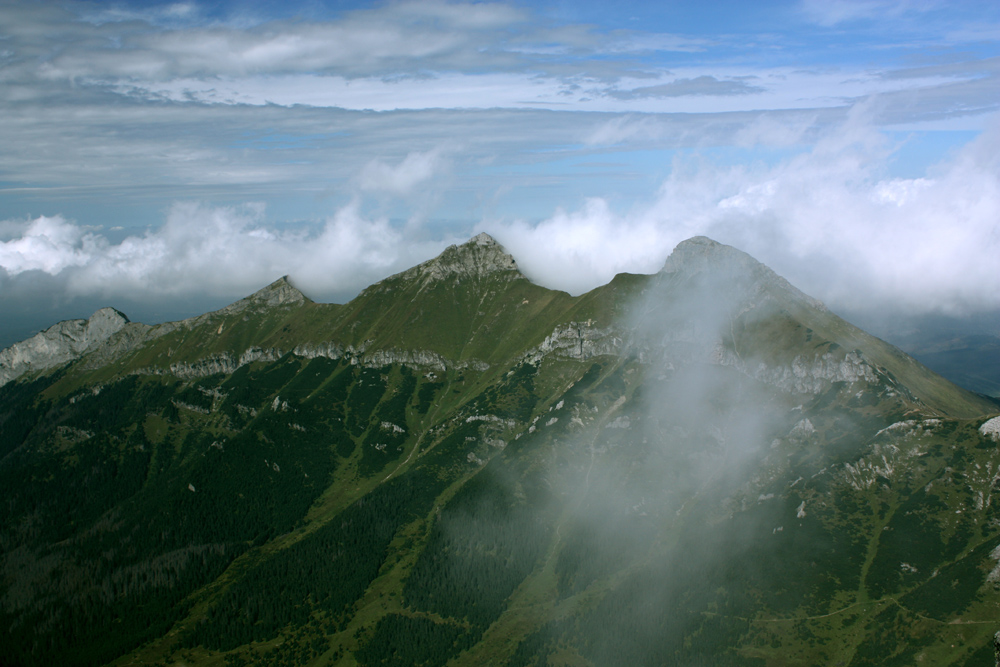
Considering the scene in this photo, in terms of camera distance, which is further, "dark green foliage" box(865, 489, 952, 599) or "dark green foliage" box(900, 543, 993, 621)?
"dark green foliage" box(865, 489, 952, 599)

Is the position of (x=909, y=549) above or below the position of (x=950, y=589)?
below

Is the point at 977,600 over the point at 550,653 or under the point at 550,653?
over

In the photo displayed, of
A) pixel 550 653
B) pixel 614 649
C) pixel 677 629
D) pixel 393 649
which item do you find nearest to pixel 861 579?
pixel 677 629

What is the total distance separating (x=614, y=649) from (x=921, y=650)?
271 feet

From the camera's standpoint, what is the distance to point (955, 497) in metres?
194

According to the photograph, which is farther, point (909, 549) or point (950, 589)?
point (909, 549)

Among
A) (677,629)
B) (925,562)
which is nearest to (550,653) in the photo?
(677,629)

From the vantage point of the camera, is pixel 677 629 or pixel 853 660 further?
pixel 677 629

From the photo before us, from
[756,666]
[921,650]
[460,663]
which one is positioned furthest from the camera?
[460,663]

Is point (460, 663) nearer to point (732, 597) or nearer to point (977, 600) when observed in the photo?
point (732, 597)

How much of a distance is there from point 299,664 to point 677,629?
419ft

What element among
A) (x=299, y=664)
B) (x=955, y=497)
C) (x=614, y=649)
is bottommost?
(x=299, y=664)

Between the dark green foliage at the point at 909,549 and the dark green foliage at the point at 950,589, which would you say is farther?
the dark green foliage at the point at 909,549

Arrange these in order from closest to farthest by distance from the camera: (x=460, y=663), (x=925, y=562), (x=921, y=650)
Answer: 1. (x=921, y=650)
2. (x=925, y=562)
3. (x=460, y=663)
